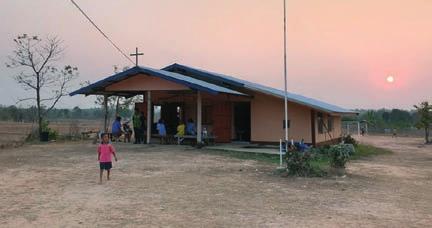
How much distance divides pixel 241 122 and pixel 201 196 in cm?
1335

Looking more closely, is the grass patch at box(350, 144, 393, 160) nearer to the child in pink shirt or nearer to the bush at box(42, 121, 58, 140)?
the child in pink shirt

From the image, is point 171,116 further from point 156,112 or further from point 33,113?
point 33,113

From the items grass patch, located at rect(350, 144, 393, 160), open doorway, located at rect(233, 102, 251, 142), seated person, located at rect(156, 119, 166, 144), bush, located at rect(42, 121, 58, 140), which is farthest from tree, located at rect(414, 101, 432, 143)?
bush, located at rect(42, 121, 58, 140)

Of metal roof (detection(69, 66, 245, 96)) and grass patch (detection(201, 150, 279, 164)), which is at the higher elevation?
metal roof (detection(69, 66, 245, 96))

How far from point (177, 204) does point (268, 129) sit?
1315cm

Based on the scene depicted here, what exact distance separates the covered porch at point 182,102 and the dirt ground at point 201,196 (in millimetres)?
5466

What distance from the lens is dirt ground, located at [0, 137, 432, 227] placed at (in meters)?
6.63

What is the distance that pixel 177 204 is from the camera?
25.2 ft

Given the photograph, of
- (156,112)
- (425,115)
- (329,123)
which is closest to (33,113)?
(156,112)

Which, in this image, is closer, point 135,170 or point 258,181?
point 258,181

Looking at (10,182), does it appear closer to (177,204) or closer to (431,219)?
(177,204)

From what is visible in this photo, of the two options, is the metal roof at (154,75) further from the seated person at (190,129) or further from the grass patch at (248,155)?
the grass patch at (248,155)

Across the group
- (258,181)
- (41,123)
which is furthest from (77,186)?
(41,123)

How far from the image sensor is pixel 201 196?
8.42 metres
